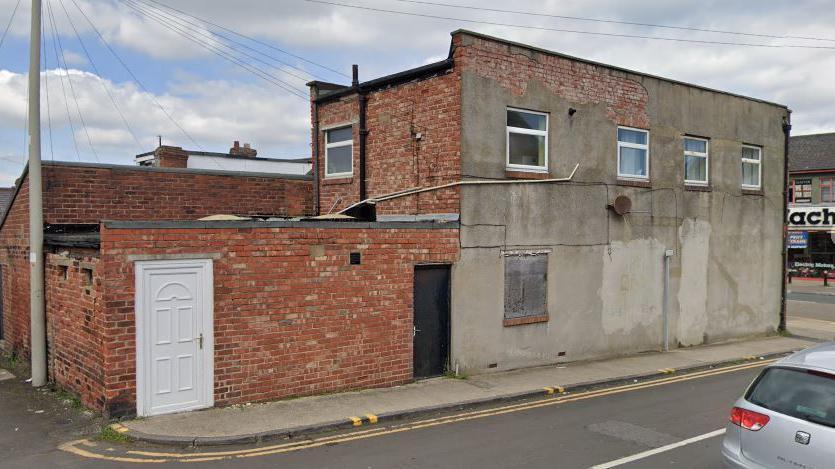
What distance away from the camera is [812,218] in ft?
141

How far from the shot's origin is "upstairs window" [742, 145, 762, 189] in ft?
59.8

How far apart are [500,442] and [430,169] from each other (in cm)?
591

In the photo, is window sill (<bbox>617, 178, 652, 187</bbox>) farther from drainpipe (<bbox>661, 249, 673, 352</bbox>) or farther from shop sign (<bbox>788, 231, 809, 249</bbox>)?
shop sign (<bbox>788, 231, 809, 249</bbox>)

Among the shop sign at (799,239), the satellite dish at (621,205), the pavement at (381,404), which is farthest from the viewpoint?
the shop sign at (799,239)

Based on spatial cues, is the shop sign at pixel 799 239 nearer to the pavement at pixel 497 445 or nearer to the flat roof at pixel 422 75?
the flat roof at pixel 422 75

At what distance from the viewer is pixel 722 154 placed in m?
17.2

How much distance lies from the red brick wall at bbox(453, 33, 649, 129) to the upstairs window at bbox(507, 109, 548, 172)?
571mm

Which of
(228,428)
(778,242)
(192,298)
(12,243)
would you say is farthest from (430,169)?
(778,242)

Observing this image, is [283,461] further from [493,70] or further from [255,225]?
[493,70]

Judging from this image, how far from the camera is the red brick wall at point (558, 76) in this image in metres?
12.0

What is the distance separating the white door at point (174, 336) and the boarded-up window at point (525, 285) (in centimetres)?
605

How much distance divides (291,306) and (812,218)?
146ft

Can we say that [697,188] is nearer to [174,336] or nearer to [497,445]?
[497,445]

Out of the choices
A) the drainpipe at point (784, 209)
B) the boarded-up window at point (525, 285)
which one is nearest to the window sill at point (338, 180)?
the boarded-up window at point (525, 285)
